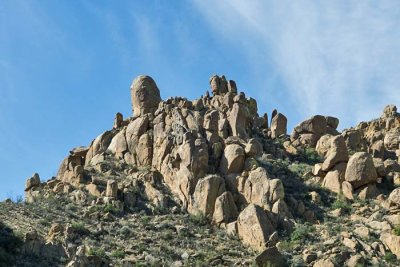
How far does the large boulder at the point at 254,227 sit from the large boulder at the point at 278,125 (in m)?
21.7

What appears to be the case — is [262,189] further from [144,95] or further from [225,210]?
[144,95]

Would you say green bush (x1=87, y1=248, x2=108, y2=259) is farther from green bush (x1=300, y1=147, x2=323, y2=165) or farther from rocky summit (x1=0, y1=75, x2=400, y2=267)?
green bush (x1=300, y1=147, x2=323, y2=165)

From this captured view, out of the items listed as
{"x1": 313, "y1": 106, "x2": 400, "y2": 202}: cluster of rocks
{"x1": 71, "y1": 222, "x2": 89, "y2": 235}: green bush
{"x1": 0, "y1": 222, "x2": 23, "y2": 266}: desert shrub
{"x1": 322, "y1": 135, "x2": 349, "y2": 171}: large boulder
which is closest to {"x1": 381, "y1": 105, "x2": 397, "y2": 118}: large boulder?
{"x1": 313, "y1": 106, "x2": 400, "y2": 202}: cluster of rocks

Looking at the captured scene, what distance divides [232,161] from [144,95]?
53.4 feet

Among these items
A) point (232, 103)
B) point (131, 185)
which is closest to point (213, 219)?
point (131, 185)

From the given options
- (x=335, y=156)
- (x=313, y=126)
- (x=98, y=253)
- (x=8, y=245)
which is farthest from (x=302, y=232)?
(x=313, y=126)

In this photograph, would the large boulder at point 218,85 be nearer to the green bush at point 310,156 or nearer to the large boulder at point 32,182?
the green bush at point 310,156

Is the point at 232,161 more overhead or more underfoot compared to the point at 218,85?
more underfoot

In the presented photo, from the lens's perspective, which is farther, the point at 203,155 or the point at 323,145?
the point at 323,145

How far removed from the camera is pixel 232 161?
5997cm

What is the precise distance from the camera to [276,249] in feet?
161

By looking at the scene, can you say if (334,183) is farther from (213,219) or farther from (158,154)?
(158,154)

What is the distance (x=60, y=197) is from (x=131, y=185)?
5.52m

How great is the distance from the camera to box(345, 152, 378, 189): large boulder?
58.5 metres
